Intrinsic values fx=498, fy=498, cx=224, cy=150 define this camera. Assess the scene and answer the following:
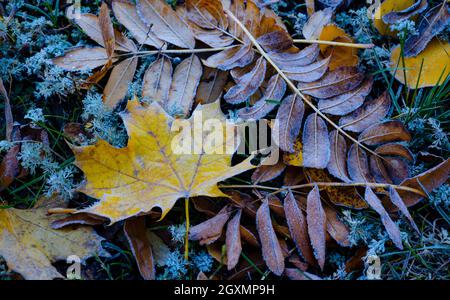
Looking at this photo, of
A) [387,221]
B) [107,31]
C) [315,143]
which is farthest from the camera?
[107,31]

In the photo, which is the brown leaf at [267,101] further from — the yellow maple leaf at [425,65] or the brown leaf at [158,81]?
the yellow maple leaf at [425,65]

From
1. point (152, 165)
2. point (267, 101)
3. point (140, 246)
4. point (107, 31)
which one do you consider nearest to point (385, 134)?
point (267, 101)

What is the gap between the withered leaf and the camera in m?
1.70

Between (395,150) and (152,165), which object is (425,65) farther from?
(152,165)

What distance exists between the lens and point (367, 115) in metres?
1.77

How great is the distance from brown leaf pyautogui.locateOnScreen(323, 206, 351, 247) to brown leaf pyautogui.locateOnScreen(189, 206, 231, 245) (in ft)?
1.13

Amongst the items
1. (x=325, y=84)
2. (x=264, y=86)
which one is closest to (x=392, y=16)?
(x=325, y=84)

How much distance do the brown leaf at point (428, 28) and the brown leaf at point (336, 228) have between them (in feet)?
2.26

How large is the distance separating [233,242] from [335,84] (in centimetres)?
67

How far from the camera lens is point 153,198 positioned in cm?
161

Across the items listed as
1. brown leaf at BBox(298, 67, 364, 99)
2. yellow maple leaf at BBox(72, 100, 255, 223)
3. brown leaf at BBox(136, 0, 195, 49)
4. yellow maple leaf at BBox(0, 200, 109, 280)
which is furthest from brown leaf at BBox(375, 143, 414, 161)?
yellow maple leaf at BBox(0, 200, 109, 280)

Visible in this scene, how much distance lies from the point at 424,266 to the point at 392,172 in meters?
0.33

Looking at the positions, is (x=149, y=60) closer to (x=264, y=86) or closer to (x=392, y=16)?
(x=264, y=86)

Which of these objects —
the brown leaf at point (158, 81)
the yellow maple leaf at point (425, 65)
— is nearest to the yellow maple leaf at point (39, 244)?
the brown leaf at point (158, 81)
